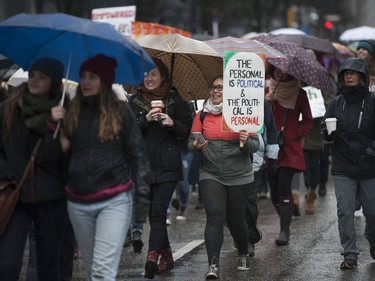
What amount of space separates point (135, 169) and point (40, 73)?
0.92 m

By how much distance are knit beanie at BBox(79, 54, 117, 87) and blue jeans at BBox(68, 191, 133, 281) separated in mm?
778

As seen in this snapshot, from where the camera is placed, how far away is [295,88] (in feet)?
39.5

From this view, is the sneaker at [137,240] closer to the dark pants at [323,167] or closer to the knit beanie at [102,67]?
the knit beanie at [102,67]

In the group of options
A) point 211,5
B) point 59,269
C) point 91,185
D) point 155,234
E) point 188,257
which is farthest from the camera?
point 211,5

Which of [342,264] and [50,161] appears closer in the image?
[50,161]

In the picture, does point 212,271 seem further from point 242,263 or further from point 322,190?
point 322,190

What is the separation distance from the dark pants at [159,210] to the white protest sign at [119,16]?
735cm

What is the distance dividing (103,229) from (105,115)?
738mm

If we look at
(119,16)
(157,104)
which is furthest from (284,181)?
(119,16)

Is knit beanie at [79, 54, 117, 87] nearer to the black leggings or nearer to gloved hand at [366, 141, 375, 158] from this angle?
the black leggings

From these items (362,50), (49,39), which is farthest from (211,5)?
(49,39)

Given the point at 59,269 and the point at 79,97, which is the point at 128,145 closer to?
the point at 79,97

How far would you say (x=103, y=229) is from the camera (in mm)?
6992

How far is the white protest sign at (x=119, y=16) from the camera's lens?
16875 millimetres
